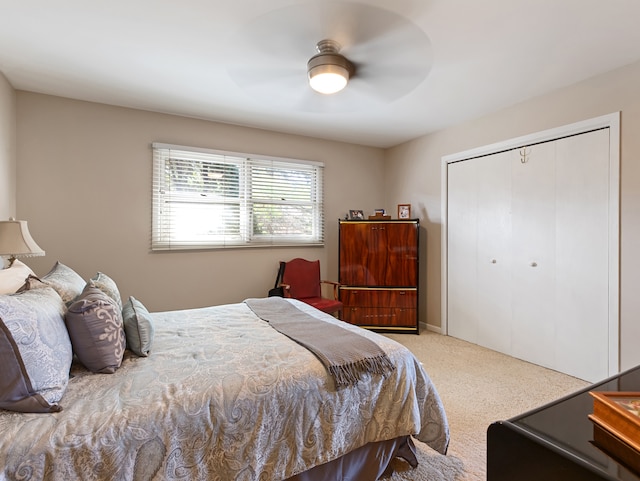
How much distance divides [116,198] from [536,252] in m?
4.19

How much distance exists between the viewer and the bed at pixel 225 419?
107cm

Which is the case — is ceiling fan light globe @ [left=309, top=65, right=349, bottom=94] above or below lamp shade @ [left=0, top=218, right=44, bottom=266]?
above

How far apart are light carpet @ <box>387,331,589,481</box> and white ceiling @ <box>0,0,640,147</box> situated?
8.18ft

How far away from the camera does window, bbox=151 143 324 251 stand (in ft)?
11.6

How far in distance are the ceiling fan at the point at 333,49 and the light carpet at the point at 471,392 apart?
8.17ft

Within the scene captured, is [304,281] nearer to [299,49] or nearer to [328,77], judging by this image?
[328,77]

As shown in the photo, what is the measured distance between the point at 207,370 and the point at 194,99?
2672mm

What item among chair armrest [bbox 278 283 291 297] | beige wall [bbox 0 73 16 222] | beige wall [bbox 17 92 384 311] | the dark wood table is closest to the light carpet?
the dark wood table

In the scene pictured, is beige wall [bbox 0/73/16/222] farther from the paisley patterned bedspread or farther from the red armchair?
the red armchair

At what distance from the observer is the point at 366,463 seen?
162 centimetres

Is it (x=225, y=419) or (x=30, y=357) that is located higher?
(x=30, y=357)

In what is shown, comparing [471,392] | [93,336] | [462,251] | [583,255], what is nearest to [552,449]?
[93,336]

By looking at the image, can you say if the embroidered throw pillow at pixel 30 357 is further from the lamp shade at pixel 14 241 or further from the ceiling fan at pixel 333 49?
the ceiling fan at pixel 333 49

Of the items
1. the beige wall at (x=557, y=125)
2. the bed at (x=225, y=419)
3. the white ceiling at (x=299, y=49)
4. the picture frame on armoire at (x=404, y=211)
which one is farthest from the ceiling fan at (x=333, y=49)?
the bed at (x=225, y=419)
